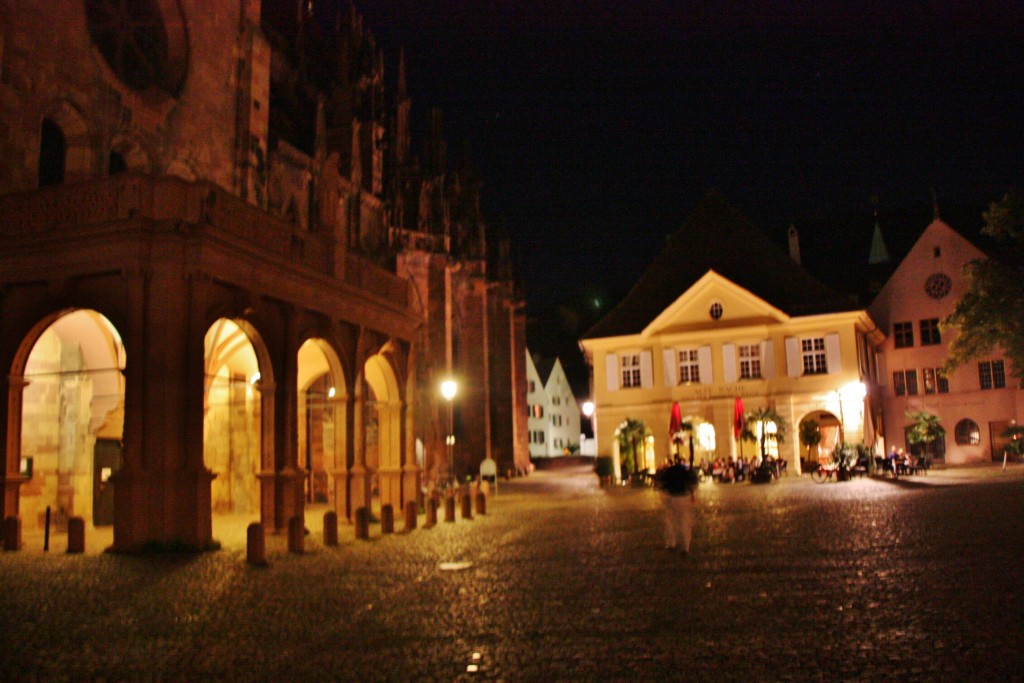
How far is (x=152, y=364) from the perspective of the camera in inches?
693

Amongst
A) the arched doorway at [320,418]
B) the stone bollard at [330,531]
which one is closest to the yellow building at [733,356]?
the arched doorway at [320,418]

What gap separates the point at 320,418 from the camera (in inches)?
1528

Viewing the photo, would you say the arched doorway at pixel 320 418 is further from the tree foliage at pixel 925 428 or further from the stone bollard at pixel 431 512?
the tree foliage at pixel 925 428

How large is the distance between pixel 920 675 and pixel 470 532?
14.1 m

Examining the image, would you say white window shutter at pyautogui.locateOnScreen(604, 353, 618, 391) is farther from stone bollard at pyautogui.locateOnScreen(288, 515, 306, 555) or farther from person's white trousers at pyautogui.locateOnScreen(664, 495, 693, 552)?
person's white trousers at pyautogui.locateOnScreen(664, 495, 693, 552)

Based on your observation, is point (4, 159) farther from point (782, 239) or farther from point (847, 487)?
point (782, 239)

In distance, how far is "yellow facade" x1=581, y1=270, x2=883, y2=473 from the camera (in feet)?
146

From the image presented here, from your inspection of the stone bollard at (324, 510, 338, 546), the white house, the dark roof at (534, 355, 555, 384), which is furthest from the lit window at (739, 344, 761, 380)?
the dark roof at (534, 355, 555, 384)

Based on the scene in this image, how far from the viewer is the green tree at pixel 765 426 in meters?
42.7

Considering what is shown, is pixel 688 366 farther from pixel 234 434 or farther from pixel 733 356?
pixel 234 434

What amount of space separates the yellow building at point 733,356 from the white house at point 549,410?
37074 millimetres

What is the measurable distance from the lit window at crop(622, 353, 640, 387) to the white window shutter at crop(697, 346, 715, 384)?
10.8 ft

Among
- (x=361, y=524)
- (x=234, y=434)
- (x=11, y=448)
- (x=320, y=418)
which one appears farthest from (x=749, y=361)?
(x=11, y=448)

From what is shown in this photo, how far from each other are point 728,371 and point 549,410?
45393mm
